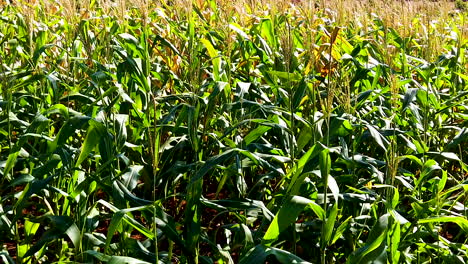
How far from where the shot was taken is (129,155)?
415cm

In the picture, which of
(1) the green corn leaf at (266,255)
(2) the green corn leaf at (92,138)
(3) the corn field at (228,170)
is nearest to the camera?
(1) the green corn leaf at (266,255)

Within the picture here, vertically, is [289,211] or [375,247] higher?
[289,211]

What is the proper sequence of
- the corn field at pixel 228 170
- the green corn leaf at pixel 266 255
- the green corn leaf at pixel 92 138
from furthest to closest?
the green corn leaf at pixel 92 138 < the corn field at pixel 228 170 < the green corn leaf at pixel 266 255

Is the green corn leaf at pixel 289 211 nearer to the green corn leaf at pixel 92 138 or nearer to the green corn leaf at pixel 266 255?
the green corn leaf at pixel 266 255

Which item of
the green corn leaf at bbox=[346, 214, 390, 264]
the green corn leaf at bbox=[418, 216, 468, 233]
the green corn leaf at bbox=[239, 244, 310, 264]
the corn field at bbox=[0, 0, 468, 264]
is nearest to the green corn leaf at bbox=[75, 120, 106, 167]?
the corn field at bbox=[0, 0, 468, 264]

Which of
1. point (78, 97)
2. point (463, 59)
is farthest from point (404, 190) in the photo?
point (463, 59)

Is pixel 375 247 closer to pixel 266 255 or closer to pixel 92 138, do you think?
pixel 266 255

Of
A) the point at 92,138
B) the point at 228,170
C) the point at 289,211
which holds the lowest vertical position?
the point at 228,170

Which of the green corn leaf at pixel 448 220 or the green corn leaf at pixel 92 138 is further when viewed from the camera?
the green corn leaf at pixel 92 138

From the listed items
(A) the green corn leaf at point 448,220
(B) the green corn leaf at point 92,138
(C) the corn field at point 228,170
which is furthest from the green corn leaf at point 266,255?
(B) the green corn leaf at point 92,138

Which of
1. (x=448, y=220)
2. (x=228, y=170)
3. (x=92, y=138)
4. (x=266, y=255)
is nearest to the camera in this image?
(x=266, y=255)

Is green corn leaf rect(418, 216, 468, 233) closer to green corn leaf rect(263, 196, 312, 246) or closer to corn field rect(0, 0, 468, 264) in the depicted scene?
corn field rect(0, 0, 468, 264)

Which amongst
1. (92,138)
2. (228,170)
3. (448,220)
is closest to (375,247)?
(448,220)

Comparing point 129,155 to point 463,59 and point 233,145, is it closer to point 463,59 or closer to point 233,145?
point 233,145
